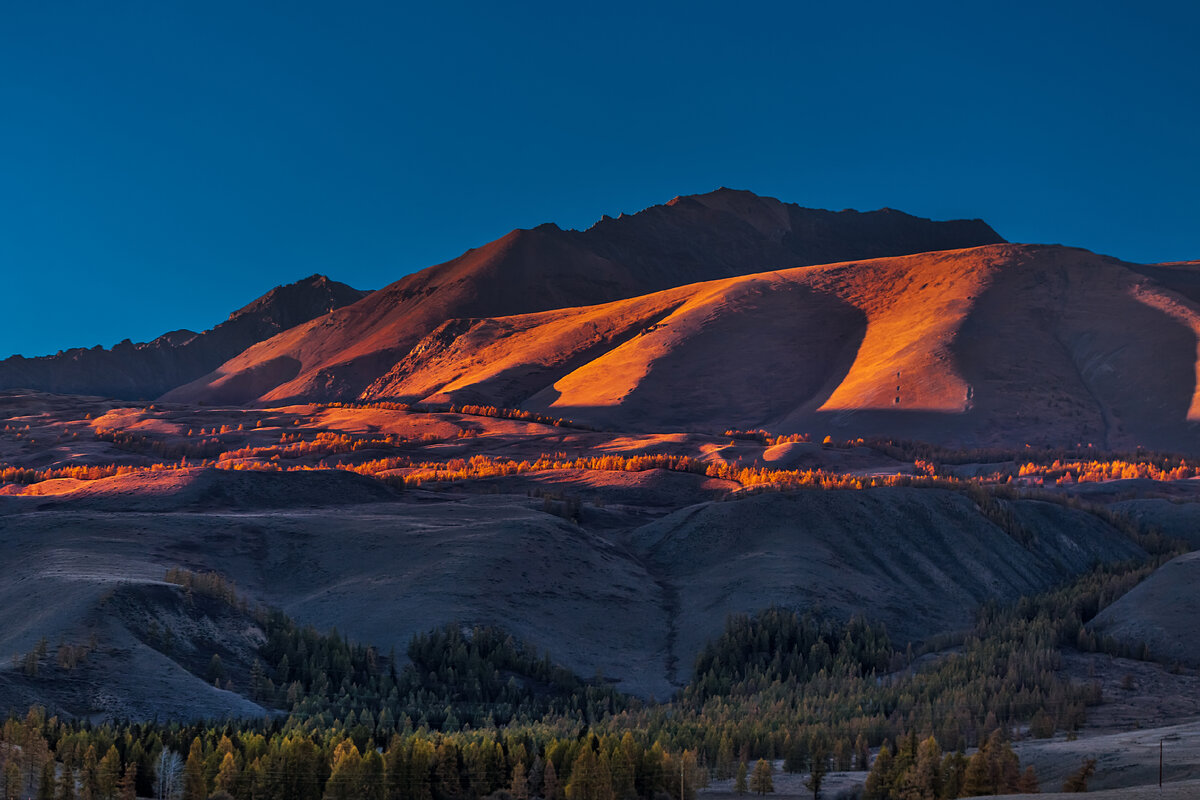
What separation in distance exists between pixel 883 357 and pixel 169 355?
99.3 meters

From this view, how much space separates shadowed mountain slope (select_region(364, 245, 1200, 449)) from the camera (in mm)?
70375

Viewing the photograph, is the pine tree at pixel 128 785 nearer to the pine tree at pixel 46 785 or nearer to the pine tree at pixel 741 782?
the pine tree at pixel 46 785

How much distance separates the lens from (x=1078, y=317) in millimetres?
83375

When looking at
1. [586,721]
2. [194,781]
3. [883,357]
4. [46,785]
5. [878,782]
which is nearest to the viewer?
[46,785]

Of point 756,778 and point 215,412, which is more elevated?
point 215,412

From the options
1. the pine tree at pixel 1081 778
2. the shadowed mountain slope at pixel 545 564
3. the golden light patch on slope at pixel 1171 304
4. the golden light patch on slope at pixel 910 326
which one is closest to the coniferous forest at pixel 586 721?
the pine tree at pixel 1081 778

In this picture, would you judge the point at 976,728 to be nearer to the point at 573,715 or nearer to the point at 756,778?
the point at 756,778

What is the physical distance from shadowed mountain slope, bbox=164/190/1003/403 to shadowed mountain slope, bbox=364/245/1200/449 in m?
15.9

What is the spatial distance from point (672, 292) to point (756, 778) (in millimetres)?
86431

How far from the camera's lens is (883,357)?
79.4 m

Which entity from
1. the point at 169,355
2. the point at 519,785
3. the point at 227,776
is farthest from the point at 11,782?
the point at 169,355

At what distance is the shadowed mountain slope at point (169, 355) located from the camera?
142m

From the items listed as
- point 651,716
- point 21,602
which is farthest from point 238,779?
point 21,602

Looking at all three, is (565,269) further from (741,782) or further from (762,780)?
(762,780)
